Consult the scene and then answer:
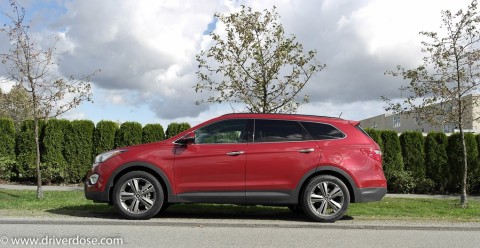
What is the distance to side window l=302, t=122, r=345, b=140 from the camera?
8227 millimetres

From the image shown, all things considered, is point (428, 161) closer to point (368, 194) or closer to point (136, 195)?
point (368, 194)

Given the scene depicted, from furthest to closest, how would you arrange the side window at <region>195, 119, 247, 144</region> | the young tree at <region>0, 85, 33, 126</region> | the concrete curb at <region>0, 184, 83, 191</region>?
1. the concrete curb at <region>0, 184, 83, 191</region>
2. the young tree at <region>0, 85, 33, 126</region>
3. the side window at <region>195, 119, 247, 144</region>

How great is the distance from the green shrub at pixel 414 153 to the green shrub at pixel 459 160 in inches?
34.6

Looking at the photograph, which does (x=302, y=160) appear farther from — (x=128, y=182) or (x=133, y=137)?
(x=133, y=137)

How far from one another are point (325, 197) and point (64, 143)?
35.6ft

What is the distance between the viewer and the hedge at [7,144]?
15.8 metres

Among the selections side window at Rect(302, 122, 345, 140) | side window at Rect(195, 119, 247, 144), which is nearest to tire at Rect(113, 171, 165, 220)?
side window at Rect(195, 119, 247, 144)

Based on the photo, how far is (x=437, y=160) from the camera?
1555 cm

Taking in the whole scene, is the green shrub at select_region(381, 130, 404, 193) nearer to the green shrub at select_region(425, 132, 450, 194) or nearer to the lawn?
the green shrub at select_region(425, 132, 450, 194)

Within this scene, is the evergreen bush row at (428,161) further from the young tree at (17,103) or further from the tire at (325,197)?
the young tree at (17,103)

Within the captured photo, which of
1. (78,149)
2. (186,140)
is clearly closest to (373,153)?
(186,140)

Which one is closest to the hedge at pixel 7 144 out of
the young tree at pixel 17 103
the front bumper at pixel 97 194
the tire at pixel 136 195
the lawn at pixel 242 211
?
the young tree at pixel 17 103

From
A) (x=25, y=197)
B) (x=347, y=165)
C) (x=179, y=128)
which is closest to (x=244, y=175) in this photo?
(x=347, y=165)

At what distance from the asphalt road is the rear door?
481 millimetres
